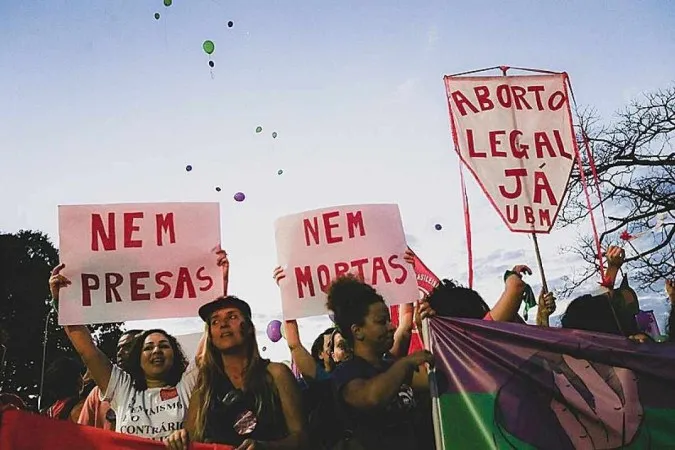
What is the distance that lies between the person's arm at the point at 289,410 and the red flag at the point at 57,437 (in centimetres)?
23

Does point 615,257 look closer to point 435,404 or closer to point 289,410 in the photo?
point 435,404

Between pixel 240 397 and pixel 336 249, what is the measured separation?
168 cm

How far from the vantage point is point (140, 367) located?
3.72 m

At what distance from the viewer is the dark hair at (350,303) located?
323 centimetres

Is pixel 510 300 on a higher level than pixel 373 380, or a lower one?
higher

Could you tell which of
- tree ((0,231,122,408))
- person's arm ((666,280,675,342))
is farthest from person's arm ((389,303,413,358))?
tree ((0,231,122,408))

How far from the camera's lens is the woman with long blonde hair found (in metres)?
3.00

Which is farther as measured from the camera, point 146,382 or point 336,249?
point 336,249

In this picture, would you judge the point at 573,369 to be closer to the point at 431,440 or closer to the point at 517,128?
the point at 431,440

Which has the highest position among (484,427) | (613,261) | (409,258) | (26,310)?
(26,310)

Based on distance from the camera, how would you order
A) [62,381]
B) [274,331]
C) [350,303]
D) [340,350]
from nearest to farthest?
1. [350,303]
2. [340,350]
3. [62,381]
4. [274,331]

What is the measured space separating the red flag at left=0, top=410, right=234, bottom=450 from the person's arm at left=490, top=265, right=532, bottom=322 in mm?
1582

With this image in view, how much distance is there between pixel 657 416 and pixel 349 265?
6.88ft

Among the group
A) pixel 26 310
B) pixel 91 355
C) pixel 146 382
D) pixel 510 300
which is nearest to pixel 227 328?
pixel 146 382
